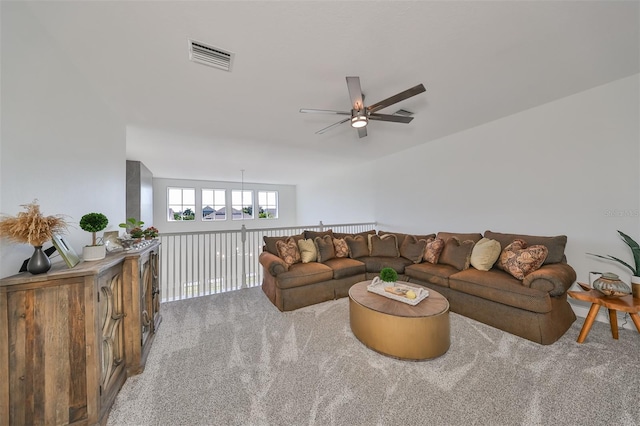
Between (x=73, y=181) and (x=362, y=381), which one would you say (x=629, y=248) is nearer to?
(x=362, y=381)

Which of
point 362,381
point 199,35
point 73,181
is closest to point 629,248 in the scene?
point 362,381

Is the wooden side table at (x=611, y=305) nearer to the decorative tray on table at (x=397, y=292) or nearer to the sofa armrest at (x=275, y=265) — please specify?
the decorative tray on table at (x=397, y=292)

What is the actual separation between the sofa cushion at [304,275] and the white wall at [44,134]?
6.94 ft

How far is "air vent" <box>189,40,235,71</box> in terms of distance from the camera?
6.06 feet

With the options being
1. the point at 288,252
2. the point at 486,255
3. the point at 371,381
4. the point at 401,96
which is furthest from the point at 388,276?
the point at 401,96

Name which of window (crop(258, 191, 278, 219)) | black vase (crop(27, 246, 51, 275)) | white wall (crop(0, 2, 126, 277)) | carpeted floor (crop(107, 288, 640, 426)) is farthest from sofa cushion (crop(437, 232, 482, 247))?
window (crop(258, 191, 278, 219))

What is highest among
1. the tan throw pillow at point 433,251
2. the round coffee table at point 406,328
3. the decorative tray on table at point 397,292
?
the tan throw pillow at point 433,251

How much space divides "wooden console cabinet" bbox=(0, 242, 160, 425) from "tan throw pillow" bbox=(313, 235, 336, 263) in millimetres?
2700

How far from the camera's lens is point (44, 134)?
5.10ft

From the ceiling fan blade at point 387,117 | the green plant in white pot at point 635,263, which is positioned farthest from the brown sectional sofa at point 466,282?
the ceiling fan blade at point 387,117

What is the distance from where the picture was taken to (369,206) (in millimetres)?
5910

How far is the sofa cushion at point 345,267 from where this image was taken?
349 cm

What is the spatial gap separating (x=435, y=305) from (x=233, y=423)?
193cm

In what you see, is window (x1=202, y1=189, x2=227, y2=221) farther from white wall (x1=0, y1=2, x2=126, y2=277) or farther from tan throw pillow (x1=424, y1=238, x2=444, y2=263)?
tan throw pillow (x1=424, y1=238, x2=444, y2=263)
